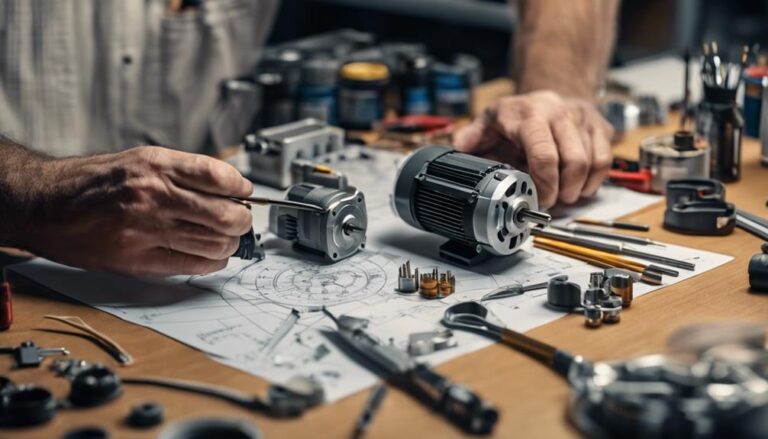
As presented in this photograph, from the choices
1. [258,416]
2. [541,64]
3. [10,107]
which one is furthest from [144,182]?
[541,64]

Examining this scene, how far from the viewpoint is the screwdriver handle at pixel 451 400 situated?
0.91 meters

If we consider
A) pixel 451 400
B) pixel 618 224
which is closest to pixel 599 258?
pixel 618 224

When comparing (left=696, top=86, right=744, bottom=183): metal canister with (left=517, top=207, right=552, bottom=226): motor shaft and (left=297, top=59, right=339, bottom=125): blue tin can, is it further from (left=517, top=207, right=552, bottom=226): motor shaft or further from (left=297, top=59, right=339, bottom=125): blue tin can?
(left=297, top=59, right=339, bottom=125): blue tin can

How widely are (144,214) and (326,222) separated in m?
0.23

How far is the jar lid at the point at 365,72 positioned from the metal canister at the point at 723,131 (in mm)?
630

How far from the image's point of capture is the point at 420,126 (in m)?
1.95

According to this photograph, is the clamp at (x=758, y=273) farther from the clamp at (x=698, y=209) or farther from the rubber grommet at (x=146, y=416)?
the rubber grommet at (x=146, y=416)

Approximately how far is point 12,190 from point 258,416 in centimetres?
55

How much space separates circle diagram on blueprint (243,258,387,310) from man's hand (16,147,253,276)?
66 millimetres

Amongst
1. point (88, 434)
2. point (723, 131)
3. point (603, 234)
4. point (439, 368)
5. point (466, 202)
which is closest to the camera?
point (88, 434)

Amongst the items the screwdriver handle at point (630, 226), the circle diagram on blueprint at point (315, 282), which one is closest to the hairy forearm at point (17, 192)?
the circle diagram on blueprint at point (315, 282)

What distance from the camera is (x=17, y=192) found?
1298 mm

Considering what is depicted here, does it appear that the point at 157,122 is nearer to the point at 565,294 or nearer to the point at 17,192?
the point at 17,192

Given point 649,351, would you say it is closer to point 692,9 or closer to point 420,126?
point 420,126
